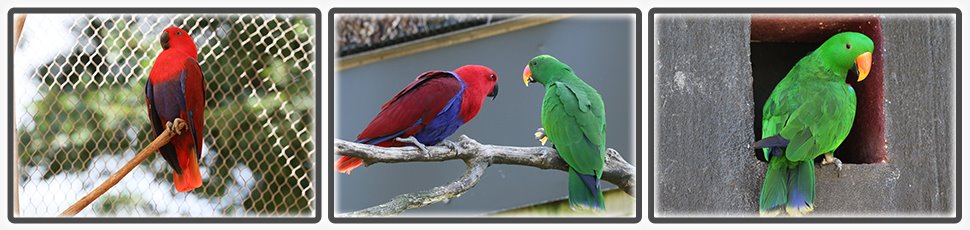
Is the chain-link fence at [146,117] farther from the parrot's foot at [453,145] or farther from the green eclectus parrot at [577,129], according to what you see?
the green eclectus parrot at [577,129]

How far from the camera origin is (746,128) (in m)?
2.15

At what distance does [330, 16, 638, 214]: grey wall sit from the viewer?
215 centimetres

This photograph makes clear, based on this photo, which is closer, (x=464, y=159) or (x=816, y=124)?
(x=816, y=124)

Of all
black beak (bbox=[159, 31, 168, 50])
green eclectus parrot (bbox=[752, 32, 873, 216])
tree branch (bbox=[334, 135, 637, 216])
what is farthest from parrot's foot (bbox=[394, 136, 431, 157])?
green eclectus parrot (bbox=[752, 32, 873, 216])

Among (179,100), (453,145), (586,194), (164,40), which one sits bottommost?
(586,194)

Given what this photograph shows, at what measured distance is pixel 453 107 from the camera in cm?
220

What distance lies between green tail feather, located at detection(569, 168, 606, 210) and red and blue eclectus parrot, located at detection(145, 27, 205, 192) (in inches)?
33.3

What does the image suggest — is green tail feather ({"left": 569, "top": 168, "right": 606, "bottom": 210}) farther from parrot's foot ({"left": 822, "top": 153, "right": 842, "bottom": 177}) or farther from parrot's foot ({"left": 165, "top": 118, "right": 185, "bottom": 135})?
parrot's foot ({"left": 165, "top": 118, "right": 185, "bottom": 135})

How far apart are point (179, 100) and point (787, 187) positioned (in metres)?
1.34

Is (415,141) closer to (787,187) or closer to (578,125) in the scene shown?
(578,125)

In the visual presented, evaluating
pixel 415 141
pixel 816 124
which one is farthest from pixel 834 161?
pixel 415 141

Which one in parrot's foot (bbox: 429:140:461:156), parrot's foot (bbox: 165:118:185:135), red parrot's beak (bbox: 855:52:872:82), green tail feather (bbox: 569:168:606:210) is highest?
red parrot's beak (bbox: 855:52:872:82)

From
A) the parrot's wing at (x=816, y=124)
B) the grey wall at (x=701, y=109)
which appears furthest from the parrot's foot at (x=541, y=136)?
the parrot's wing at (x=816, y=124)
